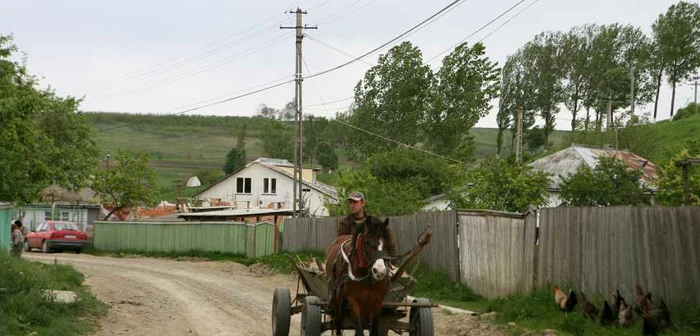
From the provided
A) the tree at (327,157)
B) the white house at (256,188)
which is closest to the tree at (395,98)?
the white house at (256,188)

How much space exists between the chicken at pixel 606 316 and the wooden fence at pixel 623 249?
21.5 inches

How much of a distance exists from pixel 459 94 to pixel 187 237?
31.7 meters

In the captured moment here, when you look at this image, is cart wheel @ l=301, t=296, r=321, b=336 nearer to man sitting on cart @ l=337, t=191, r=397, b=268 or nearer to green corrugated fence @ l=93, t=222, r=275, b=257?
man sitting on cart @ l=337, t=191, r=397, b=268

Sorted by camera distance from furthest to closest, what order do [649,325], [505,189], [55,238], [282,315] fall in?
[55,238] < [505,189] < [282,315] < [649,325]

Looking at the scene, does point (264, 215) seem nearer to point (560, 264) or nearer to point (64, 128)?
point (64, 128)

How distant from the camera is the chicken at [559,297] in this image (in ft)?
46.7

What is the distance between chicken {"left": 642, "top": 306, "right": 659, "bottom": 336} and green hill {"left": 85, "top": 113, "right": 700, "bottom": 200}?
98.2 meters

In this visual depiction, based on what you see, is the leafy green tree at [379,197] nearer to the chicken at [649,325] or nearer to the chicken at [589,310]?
the chicken at [589,310]

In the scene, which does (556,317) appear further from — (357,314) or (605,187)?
(605,187)

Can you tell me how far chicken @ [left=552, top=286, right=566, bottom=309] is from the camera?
14.2 metres

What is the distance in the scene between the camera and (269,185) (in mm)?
83562

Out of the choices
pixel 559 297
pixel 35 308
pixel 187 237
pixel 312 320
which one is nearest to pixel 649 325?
pixel 559 297

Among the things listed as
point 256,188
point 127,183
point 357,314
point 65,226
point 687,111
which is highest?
point 687,111

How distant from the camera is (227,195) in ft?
280
